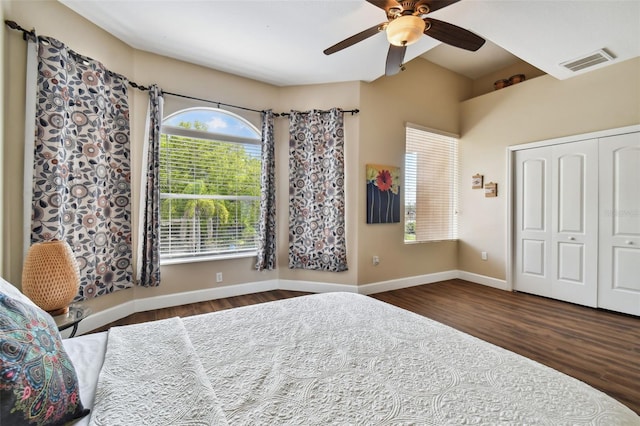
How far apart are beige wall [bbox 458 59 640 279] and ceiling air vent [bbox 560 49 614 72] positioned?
227 mm

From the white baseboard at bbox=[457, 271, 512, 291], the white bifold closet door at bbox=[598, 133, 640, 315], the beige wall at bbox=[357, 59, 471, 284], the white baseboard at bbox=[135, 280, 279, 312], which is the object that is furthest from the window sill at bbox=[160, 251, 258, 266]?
the white bifold closet door at bbox=[598, 133, 640, 315]

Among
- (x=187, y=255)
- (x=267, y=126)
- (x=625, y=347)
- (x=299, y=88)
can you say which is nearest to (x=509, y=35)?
(x=299, y=88)

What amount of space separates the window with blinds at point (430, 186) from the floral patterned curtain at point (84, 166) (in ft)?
11.9

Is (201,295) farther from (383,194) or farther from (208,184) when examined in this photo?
(383,194)

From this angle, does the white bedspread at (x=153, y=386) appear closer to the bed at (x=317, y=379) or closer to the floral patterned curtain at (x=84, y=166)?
the bed at (x=317, y=379)

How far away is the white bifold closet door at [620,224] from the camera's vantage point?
10.2 feet

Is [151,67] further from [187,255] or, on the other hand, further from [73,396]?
[73,396]

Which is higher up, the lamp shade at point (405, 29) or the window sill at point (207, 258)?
the lamp shade at point (405, 29)

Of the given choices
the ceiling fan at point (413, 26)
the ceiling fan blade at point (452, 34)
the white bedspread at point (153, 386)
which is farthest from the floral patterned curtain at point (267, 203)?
the white bedspread at point (153, 386)

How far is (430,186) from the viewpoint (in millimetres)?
4535

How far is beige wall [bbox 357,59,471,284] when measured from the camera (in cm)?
388

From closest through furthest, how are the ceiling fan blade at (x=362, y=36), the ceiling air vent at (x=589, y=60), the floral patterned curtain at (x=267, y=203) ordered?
the ceiling fan blade at (x=362, y=36)
the ceiling air vent at (x=589, y=60)
the floral patterned curtain at (x=267, y=203)

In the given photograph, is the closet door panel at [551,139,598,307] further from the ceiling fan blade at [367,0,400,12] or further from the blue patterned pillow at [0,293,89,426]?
the blue patterned pillow at [0,293,89,426]

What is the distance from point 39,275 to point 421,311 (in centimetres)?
336
